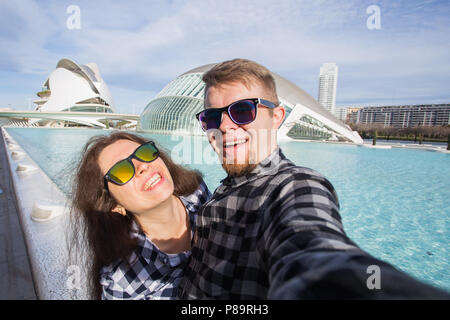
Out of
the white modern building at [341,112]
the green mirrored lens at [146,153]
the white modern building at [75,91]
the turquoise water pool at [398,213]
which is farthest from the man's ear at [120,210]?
the white modern building at [341,112]

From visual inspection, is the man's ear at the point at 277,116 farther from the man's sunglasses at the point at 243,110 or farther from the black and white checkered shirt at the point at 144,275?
the black and white checkered shirt at the point at 144,275

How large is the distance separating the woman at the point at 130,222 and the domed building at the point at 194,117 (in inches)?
787

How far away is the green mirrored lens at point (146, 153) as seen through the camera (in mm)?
1396

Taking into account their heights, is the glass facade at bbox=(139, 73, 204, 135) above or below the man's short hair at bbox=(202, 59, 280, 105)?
above

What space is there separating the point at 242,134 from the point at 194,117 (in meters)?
20.5

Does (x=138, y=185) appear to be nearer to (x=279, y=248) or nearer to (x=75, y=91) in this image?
(x=279, y=248)

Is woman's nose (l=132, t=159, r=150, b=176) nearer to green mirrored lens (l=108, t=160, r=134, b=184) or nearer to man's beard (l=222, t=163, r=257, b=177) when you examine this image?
green mirrored lens (l=108, t=160, r=134, b=184)

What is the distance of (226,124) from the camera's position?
43.4 inches

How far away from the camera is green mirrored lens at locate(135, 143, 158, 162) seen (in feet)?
4.58

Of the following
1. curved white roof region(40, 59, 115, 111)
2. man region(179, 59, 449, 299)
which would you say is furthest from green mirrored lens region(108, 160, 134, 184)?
curved white roof region(40, 59, 115, 111)

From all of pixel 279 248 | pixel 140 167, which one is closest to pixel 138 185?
pixel 140 167

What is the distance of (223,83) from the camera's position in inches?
44.6

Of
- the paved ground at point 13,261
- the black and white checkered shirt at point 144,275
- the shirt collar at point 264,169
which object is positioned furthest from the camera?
the paved ground at point 13,261

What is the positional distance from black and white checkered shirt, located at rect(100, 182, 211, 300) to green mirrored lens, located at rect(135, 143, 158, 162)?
42cm
